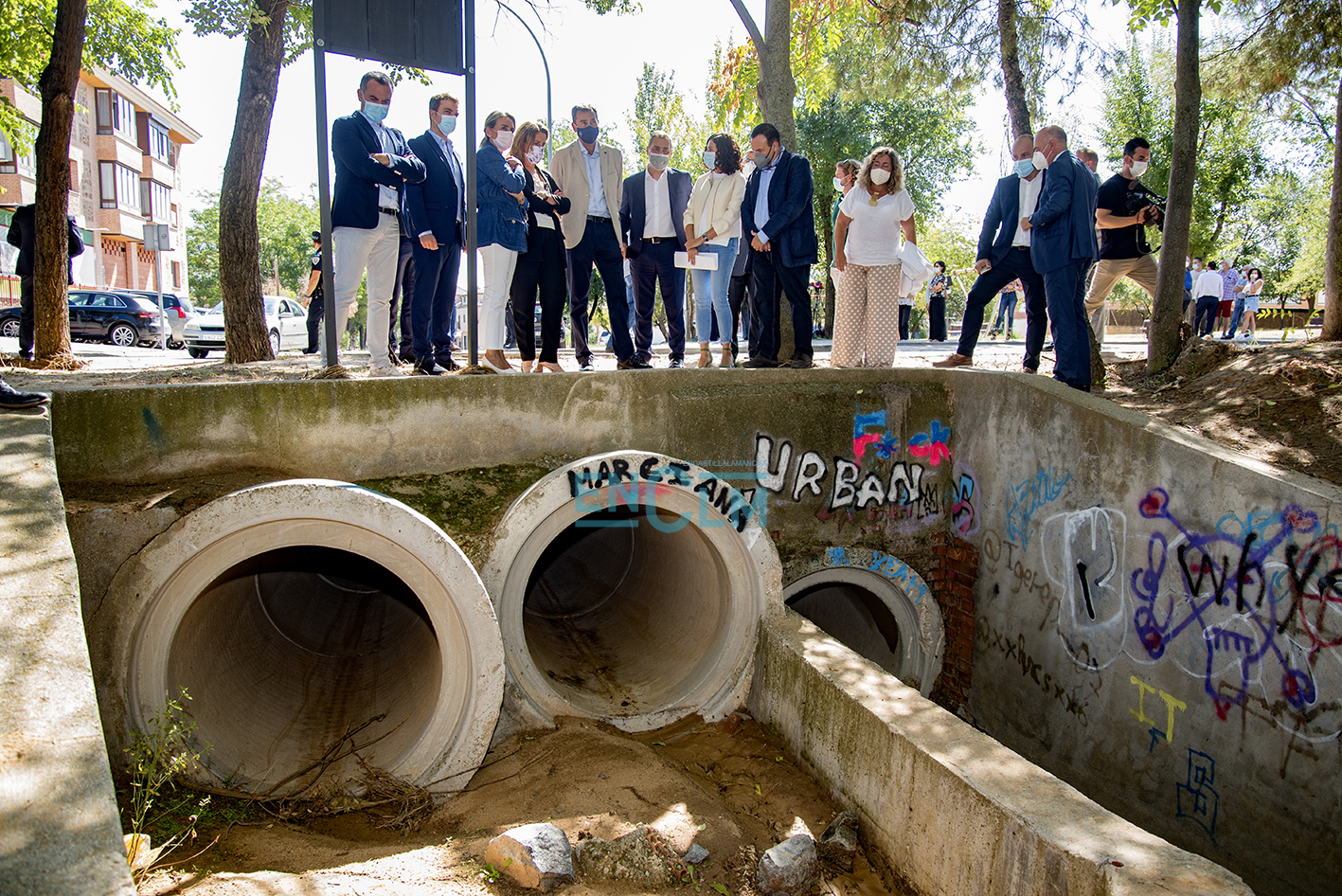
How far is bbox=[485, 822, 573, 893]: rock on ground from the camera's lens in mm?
3441

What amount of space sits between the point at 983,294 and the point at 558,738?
503cm

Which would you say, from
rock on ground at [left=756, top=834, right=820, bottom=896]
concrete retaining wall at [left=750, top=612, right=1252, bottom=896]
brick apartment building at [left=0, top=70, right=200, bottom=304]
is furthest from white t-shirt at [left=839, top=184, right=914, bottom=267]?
brick apartment building at [left=0, top=70, right=200, bottom=304]

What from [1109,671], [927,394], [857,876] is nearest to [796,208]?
[927,394]

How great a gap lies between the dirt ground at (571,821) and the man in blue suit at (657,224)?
10.7ft

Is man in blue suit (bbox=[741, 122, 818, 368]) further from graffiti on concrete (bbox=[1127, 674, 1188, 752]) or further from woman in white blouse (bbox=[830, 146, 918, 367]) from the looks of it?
graffiti on concrete (bbox=[1127, 674, 1188, 752])

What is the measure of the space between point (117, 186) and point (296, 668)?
36.8 m

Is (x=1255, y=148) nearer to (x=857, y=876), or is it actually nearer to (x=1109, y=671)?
(x=1109, y=671)

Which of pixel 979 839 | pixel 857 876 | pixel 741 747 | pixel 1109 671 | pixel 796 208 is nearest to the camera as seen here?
pixel 979 839

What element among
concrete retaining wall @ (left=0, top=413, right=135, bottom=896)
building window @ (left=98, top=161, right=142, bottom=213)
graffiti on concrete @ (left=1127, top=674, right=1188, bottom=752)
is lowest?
graffiti on concrete @ (left=1127, top=674, right=1188, bottom=752)

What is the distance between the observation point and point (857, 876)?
3.97m

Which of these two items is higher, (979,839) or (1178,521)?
(1178,521)

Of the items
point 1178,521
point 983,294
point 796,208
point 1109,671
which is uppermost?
point 796,208

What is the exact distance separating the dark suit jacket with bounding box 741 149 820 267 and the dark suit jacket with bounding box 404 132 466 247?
2347mm

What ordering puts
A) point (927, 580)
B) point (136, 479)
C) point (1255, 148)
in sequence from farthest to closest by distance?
point (1255, 148) < point (927, 580) < point (136, 479)
